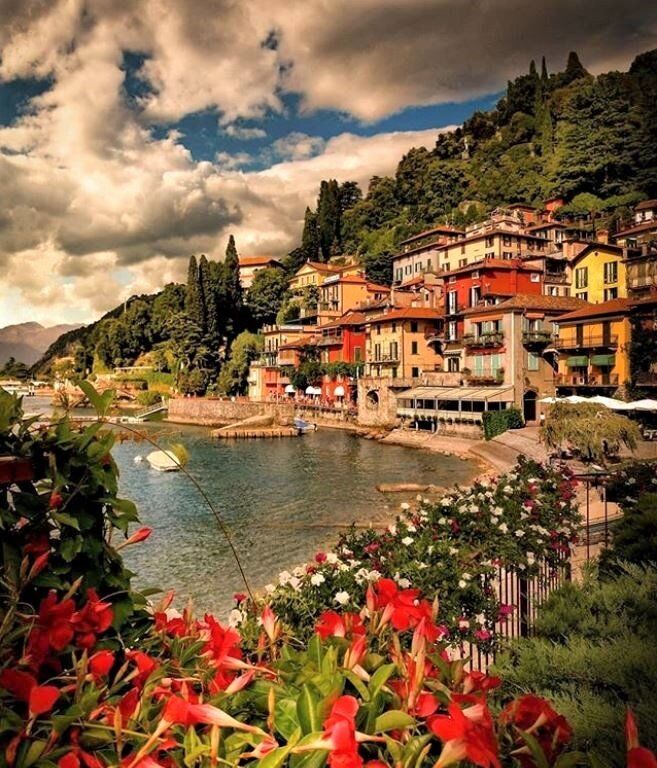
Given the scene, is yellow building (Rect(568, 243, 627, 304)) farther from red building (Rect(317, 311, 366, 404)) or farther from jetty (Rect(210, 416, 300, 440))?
jetty (Rect(210, 416, 300, 440))

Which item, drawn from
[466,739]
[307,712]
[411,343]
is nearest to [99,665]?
[307,712]

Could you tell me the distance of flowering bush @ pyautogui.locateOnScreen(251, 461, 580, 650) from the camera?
518cm

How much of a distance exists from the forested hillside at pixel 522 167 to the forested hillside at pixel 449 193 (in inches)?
6.6

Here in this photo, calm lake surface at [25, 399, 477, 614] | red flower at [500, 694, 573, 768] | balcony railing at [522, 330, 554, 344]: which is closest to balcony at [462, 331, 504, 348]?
balcony railing at [522, 330, 554, 344]

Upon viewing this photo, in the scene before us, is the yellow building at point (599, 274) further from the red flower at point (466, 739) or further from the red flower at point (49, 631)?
the red flower at point (49, 631)

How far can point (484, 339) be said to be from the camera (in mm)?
42281

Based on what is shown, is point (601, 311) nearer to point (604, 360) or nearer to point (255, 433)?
point (604, 360)

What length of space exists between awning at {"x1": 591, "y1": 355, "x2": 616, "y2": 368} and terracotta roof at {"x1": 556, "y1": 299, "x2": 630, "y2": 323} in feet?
9.15

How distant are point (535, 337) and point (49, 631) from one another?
42.4 metres

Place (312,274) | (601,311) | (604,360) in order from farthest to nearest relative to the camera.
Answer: (312,274)
(604,360)
(601,311)

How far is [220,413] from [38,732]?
62708 mm

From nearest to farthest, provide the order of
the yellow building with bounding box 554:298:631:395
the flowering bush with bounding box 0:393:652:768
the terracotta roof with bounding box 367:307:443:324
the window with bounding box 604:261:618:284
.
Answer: the flowering bush with bounding box 0:393:652:768
the yellow building with bounding box 554:298:631:395
the window with bounding box 604:261:618:284
the terracotta roof with bounding box 367:307:443:324

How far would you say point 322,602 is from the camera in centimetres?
509

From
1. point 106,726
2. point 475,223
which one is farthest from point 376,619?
point 475,223
